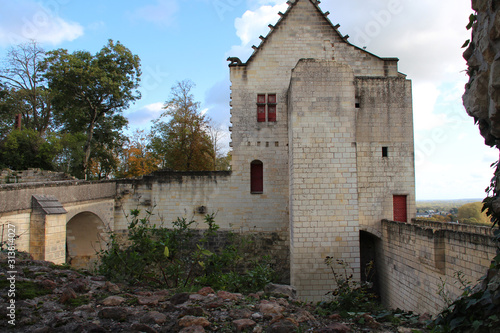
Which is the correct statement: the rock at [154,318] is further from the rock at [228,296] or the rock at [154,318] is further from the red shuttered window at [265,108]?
the red shuttered window at [265,108]

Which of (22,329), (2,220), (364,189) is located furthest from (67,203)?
(364,189)

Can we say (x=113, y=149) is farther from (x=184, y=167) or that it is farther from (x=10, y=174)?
(x=10, y=174)

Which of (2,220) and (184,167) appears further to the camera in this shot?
(184,167)

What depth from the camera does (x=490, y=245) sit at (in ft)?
17.9

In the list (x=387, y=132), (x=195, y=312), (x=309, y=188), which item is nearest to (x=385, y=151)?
(x=387, y=132)

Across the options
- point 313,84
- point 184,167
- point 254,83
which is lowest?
point 184,167

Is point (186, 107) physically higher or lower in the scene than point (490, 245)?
higher

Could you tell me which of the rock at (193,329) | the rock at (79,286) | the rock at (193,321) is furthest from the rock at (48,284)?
the rock at (193,329)

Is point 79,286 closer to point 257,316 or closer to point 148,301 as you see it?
point 148,301

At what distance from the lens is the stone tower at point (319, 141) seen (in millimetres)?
9766

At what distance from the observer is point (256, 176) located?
13227 millimetres

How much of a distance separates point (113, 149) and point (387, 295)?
81.0ft

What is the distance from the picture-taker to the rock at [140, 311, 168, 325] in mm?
3793

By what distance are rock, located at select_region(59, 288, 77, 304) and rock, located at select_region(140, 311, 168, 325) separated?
1.14 meters
